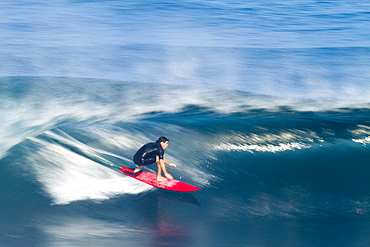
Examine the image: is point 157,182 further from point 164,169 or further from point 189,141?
point 189,141

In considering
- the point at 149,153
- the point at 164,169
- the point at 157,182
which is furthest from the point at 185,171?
the point at 149,153

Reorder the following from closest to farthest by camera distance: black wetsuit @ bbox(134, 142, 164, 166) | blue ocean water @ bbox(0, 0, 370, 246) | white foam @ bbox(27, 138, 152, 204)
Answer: blue ocean water @ bbox(0, 0, 370, 246), black wetsuit @ bbox(134, 142, 164, 166), white foam @ bbox(27, 138, 152, 204)

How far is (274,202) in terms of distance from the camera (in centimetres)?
764

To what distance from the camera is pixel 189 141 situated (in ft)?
30.8

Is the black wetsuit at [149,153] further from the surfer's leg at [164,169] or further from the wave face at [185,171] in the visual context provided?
the wave face at [185,171]

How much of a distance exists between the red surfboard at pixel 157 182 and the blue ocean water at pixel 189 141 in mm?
158

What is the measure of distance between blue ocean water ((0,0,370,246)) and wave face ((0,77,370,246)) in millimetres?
30

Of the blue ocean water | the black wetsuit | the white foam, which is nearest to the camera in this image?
the blue ocean water

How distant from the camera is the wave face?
6926 mm

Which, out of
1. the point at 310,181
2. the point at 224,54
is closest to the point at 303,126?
Result: the point at 310,181

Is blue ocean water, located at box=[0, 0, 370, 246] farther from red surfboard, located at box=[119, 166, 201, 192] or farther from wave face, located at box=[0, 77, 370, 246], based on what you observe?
red surfboard, located at box=[119, 166, 201, 192]

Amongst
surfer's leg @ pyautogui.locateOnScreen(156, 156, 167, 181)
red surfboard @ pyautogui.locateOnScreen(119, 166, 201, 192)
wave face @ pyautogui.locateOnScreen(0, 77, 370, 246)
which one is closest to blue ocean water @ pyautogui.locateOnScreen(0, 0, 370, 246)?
wave face @ pyautogui.locateOnScreen(0, 77, 370, 246)

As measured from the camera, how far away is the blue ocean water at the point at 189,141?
6.89m

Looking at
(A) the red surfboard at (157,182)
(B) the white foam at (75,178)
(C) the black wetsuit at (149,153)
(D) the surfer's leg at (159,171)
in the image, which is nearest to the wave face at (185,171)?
(B) the white foam at (75,178)
